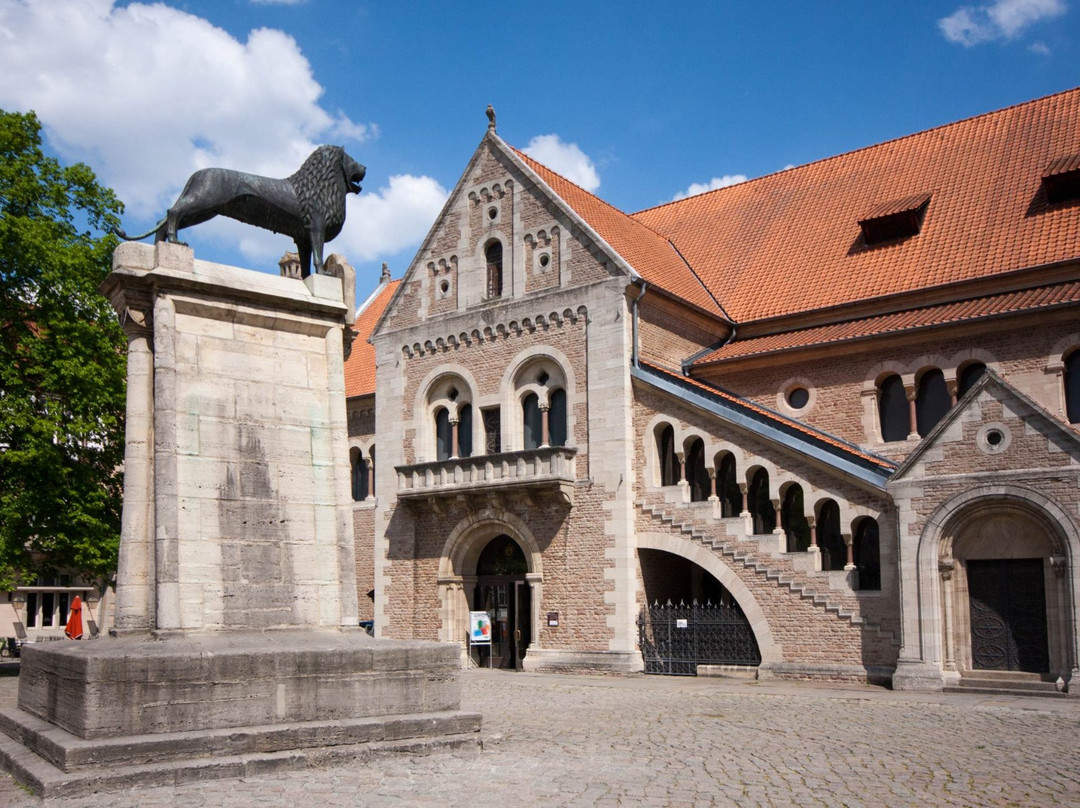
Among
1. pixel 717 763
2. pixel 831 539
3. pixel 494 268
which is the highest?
pixel 494 268

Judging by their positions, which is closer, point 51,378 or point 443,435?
point 51,378

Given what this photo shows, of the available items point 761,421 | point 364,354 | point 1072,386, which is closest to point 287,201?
point 761,421

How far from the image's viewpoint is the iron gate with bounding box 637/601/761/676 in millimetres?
22641

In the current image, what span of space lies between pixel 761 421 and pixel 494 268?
869 cm

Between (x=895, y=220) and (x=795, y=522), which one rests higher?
(x=895, y=220)

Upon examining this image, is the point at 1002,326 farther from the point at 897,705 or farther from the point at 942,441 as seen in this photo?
the point at 897,705

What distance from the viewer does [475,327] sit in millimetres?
27703

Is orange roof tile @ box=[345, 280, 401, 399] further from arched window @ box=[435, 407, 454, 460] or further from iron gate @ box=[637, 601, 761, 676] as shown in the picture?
iron gate @ box=[637, 601, 761, 676]

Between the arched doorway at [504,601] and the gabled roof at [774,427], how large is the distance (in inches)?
231

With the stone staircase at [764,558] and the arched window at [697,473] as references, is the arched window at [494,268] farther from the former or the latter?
the stone staircase at [764,558]

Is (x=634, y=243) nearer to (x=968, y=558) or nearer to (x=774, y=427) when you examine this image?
(x=774, y=427)

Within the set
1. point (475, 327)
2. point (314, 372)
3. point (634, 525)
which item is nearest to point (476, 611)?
point (634, 525)

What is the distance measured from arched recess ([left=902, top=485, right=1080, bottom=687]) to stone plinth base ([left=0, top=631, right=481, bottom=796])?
37.3ft

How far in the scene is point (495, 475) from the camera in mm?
25875
